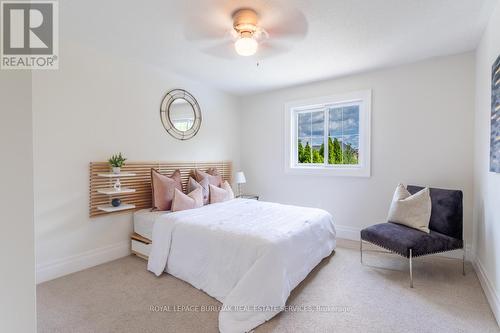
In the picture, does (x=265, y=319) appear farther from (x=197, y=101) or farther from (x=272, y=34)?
(x=197, y=101)

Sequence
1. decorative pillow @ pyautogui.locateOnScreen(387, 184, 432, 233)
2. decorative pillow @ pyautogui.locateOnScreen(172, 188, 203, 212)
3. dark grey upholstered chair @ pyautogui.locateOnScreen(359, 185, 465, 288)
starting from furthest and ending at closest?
1. decorative pillow @ pyautogui.locateOnScreen(172, 188, 203, 212)
2. decorative pillow @ pyautogui.locateOnScreen(387, 184, 432, 233)
3. dark grey upholstered chair @ pyautogui.locateOnScreen(359, 185, 465, 288)

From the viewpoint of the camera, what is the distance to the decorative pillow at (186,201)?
3.08 m

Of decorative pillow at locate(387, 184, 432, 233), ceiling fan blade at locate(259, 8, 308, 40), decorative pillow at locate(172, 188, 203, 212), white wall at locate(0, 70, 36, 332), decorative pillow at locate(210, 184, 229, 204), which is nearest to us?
white wall at locate(0, 70, 36, 332)

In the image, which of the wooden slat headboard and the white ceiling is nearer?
the white ceiling

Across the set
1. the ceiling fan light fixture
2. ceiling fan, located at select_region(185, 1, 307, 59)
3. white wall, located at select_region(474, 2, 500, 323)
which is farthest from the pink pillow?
white wall, located at select_region(474, 2, 500, 323)

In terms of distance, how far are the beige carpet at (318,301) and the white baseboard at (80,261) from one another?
0.09 meters

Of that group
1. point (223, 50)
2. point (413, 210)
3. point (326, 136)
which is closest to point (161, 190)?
point (223, 50)

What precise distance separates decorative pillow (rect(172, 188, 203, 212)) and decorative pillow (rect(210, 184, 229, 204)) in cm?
26

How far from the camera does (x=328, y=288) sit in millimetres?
2324

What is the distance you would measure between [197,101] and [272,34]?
1.96 metres

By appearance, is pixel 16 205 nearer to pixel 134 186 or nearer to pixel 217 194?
pixel 134 186

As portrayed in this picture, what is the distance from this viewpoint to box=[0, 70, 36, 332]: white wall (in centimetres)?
84

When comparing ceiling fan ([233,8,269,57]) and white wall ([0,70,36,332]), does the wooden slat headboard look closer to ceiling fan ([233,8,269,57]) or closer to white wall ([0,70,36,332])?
ceiling fan ([233,8,269,57])

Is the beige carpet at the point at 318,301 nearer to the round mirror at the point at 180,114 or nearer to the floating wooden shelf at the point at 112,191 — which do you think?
the floating wooden shelf at the point at 112,191
